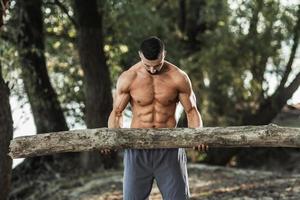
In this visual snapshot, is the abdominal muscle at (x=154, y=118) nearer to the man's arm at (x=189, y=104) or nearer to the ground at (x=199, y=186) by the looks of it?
the man's arm at (x=189, y=104)

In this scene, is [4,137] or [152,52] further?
[4,137]

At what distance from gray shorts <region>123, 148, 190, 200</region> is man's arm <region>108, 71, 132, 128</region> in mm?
379

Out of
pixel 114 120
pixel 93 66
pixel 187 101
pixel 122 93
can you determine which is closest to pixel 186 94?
pixel 187 101

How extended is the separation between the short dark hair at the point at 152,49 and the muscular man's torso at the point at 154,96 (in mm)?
305

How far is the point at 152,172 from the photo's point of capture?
626cm

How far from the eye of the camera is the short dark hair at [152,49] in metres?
6.06

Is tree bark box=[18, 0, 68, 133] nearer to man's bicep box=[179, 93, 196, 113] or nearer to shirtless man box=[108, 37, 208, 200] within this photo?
shirtless man box=[108, 37, 208, 200]

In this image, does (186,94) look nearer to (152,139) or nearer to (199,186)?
(152,139)

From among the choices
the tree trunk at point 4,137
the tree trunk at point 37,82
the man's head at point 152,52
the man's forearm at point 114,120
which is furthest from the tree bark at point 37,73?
the man's head at point 152,52

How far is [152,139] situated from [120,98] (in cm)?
59

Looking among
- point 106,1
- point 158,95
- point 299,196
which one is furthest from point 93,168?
point 158,95

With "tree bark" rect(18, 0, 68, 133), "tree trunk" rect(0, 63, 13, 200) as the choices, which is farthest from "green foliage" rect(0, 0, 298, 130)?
"tree trunk" rect(0, 63, 13, 200)

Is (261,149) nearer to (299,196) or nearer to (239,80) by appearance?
(239,80)

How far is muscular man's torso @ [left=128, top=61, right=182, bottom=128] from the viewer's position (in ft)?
20.9
